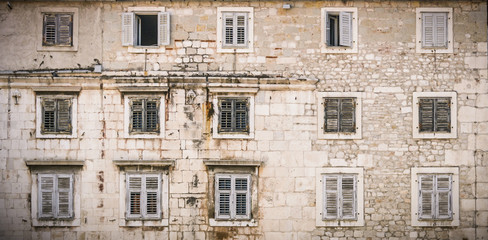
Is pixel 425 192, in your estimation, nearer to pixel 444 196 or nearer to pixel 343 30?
pixel 444 196

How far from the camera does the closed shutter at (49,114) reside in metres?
14.6

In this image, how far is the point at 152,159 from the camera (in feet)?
47.6

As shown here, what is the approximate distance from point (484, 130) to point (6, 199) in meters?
15.0

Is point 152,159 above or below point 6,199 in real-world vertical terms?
above

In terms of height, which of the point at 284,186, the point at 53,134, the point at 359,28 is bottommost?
the point at 284,186

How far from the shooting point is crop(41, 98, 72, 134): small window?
14594mm

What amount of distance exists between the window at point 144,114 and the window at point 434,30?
826 cm

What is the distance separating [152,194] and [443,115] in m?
9.39

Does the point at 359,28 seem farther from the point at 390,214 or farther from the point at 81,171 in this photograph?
the point at 81,171

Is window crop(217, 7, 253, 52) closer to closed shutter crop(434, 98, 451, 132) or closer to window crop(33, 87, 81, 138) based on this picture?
window crop(33, 87, 81, 138)

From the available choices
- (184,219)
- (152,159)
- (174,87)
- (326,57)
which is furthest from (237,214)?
(326,57)

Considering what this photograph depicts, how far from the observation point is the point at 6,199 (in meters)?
14.6

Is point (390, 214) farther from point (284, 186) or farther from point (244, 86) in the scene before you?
point (244, 86)

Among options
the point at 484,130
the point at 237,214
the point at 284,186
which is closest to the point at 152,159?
the point at 237,214
